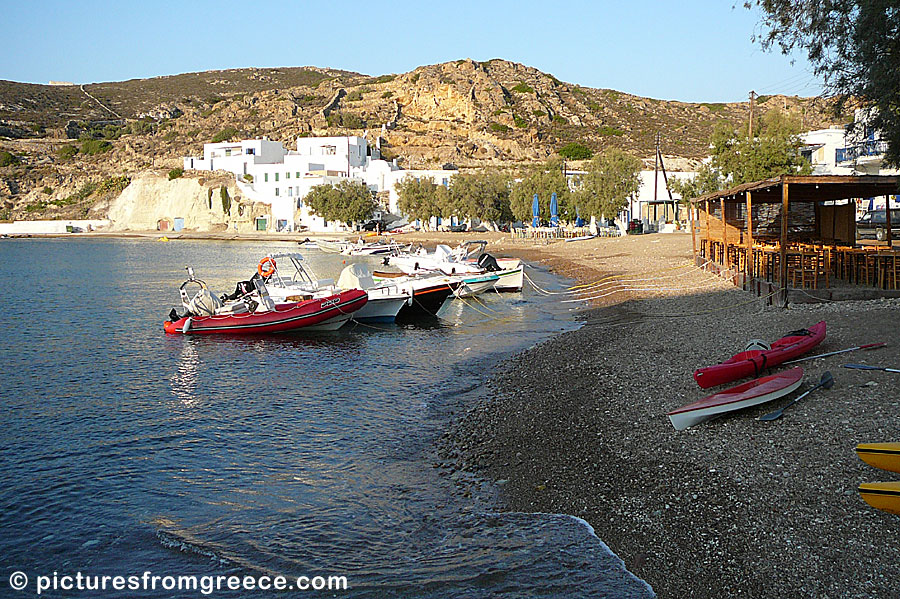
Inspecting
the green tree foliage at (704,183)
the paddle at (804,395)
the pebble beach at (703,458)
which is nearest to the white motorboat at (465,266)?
the pebble beach at (703,458)

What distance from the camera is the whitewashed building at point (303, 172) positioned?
100000mm

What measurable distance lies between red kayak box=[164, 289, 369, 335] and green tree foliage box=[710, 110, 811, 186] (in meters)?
24.4

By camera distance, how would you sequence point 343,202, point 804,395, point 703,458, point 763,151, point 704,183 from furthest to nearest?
1. point 343,202
2. point 704,183
3. point 763,151
4. point 804,395
5. point 703,458

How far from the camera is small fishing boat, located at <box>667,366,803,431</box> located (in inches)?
405

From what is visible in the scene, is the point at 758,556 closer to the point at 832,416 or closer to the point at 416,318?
the point at 832,416

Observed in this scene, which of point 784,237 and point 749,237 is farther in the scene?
point 749,237

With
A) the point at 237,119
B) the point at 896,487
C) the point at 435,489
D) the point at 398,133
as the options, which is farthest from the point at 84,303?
the point at 237,119

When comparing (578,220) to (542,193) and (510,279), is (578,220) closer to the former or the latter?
(542,193)

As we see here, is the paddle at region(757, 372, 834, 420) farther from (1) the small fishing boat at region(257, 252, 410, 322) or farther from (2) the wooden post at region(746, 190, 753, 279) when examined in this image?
(1) the small fishing boat at region(257, 252, 410, 322)

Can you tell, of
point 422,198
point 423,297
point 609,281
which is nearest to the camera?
point 423,297

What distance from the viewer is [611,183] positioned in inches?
2468

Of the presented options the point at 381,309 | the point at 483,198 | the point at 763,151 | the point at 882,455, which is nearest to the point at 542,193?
the point at 483,198

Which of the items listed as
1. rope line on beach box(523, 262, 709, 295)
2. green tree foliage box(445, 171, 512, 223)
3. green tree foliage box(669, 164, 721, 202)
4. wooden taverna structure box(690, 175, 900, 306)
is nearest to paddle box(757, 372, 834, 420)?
wooden taverna structure box(690, 175, 900, 306)

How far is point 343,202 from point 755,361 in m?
83.8
